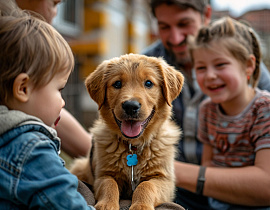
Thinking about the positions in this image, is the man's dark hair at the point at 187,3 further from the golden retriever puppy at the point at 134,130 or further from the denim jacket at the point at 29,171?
the denim jacket at the point at 29,171

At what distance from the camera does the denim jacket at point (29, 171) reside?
55.8 inches

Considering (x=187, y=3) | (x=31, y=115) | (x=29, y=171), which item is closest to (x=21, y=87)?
(x=31, y=115)

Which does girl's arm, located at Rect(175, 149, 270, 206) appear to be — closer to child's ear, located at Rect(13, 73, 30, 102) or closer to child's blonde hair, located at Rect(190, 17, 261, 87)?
child's blonde hair, located at Rect(190, 17, 261, 87)

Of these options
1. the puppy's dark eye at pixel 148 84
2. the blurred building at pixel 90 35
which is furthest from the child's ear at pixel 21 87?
the blurred building at pixel 90 35

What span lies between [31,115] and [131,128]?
893 millimetres

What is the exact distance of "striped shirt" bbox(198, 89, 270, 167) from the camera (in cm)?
266

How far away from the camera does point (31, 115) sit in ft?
5.41

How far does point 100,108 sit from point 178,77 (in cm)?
73

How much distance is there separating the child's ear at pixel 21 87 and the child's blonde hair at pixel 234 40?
78.9 inches

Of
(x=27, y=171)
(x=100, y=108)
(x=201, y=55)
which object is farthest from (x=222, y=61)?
(x=27, y=171)

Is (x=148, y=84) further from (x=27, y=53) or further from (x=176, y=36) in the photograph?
(x=176, y=36)

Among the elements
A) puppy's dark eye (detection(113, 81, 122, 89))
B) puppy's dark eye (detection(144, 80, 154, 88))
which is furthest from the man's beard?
puppy's dark eye (detection(113, 81, 122, 89))

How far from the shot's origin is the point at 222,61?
2.99 meters

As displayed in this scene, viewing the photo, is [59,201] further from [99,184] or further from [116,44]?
[116,44]
